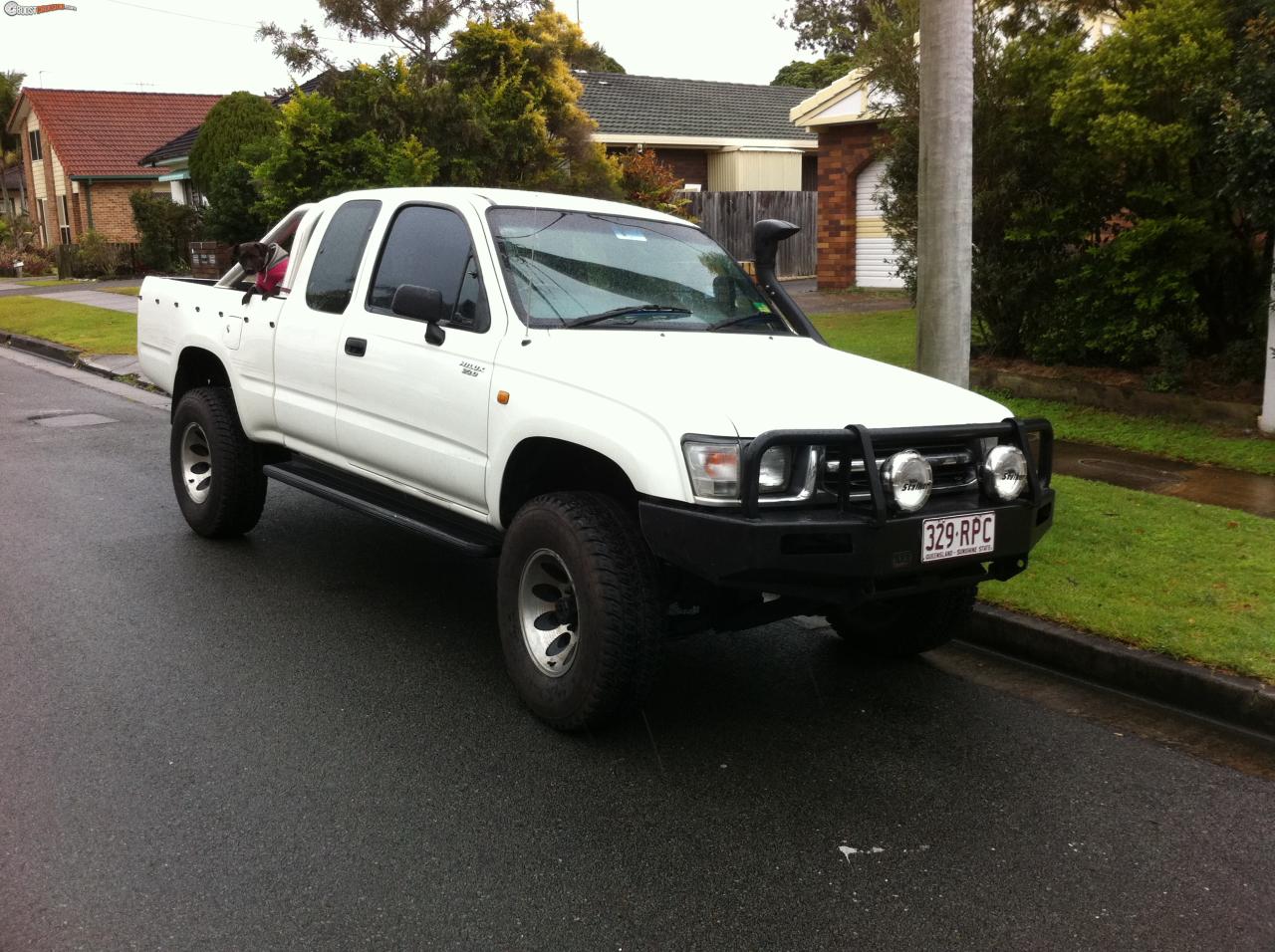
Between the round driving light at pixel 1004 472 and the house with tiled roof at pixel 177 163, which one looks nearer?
the round driving light at pixel 1004 472

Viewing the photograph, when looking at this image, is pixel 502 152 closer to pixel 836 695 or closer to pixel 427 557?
pixel 427 557

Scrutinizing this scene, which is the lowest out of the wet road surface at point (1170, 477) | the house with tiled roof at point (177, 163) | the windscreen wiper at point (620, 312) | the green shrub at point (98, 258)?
the wet road surface at point (1170, 477)

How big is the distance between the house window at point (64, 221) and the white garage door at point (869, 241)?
108ft

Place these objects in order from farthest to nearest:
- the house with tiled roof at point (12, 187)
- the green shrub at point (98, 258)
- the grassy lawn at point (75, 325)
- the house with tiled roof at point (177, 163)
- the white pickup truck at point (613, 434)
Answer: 1. the house with tiled roof at point (12, 187)
2. the house with tiled roof at point (177, 163)
3. the green shrub at point (98, 258)
4. the grassy lawn at point (75, 325)
5. the white pickup truck at point (613, 434)

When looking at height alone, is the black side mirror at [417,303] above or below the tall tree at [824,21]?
below

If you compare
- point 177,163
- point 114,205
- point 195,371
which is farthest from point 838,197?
point 114,205

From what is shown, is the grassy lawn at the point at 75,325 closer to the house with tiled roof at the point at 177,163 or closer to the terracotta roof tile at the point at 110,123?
the house with tiled roof at the point at 177,163

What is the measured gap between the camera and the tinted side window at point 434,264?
5.14 m

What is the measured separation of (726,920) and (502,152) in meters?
14.4

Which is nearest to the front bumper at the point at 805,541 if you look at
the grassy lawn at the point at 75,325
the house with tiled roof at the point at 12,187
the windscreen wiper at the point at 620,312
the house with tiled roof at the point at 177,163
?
the windscreen wiper at the point at 620,312

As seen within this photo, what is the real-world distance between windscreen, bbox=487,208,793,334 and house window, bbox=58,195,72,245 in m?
43.8

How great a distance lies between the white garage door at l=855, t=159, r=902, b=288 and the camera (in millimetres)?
21328

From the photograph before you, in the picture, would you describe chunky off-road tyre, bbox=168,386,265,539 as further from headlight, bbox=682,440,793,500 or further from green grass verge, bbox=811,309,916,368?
green grass verge, bbox=811,309,916,368

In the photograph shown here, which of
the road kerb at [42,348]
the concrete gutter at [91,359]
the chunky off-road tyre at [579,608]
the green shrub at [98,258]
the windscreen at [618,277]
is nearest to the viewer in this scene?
the chunky off-road tyre at [579,608]
